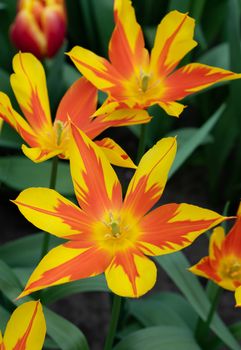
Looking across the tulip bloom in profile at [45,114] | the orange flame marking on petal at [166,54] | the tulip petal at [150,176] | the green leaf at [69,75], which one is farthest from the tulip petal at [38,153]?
the green leaf at [69,75]

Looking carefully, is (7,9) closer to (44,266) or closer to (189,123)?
(189,123)

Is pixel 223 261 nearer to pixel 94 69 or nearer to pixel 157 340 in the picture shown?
pixel 157 340

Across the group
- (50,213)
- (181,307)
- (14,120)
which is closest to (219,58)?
(181,307)

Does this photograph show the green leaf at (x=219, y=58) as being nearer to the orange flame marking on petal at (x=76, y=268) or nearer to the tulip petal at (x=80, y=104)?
the tulip petal at (x=80, y=104)

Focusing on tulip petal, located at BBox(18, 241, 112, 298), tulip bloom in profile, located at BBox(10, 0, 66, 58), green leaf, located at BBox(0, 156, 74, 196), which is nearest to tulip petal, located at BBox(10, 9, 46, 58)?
tulip bloom in profile, located at BBox(10, 0, 66, 58)

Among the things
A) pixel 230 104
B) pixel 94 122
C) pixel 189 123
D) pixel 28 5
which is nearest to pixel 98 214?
pixel 94 122

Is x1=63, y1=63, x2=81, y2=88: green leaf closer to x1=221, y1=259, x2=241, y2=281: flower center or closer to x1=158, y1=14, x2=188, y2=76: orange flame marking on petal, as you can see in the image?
x1=158, y1=14, x2=188, y2=76: orange flame marking on petal

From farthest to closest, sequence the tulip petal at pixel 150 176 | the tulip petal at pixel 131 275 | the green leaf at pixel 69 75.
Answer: the green leaf at pixel 69 75 → the tulip petal at pixel 150 176 → the tulip petal at pixel 131 275
